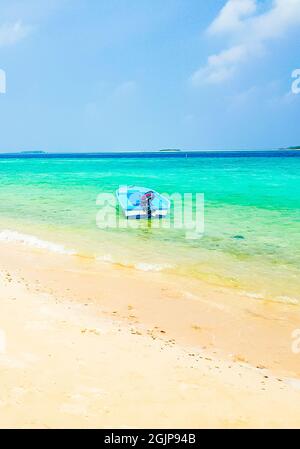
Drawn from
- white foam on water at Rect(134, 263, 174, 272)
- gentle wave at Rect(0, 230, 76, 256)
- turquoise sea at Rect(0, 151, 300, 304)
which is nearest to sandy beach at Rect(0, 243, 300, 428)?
white foam on water at Rect(134, 263, 174, 272)

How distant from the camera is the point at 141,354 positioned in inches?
221

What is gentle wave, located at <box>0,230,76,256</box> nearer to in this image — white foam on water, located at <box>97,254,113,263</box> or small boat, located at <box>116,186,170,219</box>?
white foam on water, located at <box>97,254,113,263</box>

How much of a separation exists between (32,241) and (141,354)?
9.53 m

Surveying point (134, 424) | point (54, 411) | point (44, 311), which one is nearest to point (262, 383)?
point (134, 424)

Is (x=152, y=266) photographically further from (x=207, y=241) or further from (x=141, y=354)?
(x=141, y=354)

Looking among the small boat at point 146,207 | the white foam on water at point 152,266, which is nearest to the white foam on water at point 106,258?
the white foam on water at point 152,266

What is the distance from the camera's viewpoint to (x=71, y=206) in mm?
22469

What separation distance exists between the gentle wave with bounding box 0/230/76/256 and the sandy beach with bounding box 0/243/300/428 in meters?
2.68

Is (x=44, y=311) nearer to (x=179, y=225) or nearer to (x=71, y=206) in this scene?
(x=179, y=225)

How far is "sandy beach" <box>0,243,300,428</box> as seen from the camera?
13.4ft

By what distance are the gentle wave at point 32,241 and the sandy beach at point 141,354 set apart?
2679 mm

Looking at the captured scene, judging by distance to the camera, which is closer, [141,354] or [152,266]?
[141,354]

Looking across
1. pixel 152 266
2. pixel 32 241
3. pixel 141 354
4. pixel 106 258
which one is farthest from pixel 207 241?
pixel 141 354
